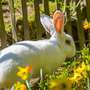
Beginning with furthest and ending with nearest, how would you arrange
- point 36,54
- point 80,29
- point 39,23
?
point 80,29 < point 39,23 < point 36,54

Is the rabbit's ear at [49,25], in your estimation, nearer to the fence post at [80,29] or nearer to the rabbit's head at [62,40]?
the rabbit's head at [62,40]

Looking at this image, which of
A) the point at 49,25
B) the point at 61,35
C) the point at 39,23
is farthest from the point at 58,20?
the point at 39,23

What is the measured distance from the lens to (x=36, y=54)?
226cm

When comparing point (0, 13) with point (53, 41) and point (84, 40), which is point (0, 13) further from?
point (53, 41)

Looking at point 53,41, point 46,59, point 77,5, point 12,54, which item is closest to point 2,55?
point 12,54

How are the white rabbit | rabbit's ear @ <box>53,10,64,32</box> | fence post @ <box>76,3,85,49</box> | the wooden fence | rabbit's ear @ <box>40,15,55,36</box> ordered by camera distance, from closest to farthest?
the white rabbit → rabbit's ear @ <box>53,10,64,32</box> → rabbit's ear @ <box>40,15,55,36</box> → the wooden fence → fence post @ <box>76,3,85,49</box>

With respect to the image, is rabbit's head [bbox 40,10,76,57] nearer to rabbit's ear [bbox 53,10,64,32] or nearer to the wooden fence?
rabbit's ear [bbox 53,10,64,32]

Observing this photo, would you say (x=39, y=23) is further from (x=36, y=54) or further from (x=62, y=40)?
(x=36, y=54)

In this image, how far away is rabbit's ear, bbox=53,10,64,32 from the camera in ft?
8.17

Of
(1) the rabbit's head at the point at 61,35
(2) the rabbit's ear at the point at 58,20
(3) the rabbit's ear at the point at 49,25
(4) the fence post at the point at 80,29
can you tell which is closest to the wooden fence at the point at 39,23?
(4) the fence post at the point at 80,29

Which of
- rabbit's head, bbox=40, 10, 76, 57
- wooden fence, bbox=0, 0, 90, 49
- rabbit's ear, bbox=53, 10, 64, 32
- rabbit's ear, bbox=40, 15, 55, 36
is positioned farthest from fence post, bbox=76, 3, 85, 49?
rabbit's ear, bbox=53, 10, 64, 32

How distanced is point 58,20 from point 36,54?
37 centimetres

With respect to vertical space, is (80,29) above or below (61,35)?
below

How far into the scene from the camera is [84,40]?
4484 mm
